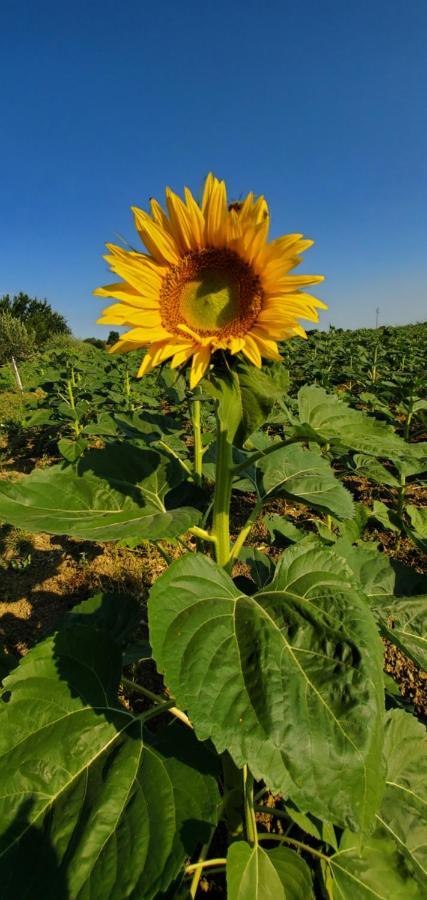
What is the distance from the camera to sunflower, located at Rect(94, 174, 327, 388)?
4.12ft

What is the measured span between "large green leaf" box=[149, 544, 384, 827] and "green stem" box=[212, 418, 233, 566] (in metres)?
0.27

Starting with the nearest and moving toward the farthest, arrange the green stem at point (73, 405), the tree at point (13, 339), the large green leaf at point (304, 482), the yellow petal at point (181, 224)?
the yellow petal at point (181, 224) < the large green leaf at point (304, 482) < the green stem at point (73, 405) < the tree at point (13, 339)

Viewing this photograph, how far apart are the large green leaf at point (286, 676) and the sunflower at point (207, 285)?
56cm

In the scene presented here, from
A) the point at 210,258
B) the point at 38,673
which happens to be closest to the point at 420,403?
the point at 210,258

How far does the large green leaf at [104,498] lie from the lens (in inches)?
47.6

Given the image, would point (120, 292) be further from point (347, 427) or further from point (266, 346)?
point (347, 427)

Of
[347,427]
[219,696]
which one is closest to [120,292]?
[347,427]

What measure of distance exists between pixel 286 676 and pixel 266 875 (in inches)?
31.0

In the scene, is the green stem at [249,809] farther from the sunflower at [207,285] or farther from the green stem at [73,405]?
the green stem at [73,405]

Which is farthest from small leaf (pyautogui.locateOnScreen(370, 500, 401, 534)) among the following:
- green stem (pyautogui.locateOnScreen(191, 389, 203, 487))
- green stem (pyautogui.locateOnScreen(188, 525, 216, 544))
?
green stem (pyautogui.locateOnScreen(188, 525, 216, 544))

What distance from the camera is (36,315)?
1852 inches

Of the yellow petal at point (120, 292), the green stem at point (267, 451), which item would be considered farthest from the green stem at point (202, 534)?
the yellow petal at point (120, 292)

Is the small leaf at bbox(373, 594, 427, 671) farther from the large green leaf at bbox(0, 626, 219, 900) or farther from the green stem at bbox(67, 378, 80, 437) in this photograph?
the green stem at bbox(67, 378, 80, 437)

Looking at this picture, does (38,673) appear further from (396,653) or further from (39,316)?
(39,316)
